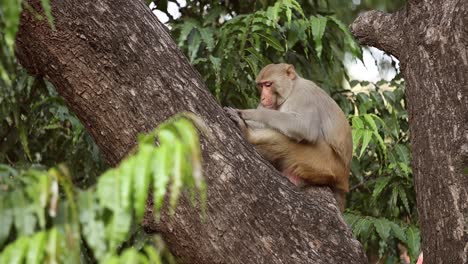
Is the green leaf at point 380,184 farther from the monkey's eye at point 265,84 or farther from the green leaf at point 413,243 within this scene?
the monkey's eye at point 265,84

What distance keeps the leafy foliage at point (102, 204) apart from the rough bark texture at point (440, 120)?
68.0 inches

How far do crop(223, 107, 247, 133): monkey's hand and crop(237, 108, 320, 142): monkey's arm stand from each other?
2.4 inches

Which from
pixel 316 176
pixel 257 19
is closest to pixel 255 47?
pixel 257 19

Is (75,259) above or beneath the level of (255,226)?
above

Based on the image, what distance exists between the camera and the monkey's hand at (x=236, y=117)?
4547 mm

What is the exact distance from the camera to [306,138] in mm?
5066

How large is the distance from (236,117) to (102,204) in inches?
109

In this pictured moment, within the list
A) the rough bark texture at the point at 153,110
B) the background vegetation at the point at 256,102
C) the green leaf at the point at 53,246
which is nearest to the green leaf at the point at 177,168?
the green leaf at the point at 53,246

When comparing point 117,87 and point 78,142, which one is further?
point 78,142

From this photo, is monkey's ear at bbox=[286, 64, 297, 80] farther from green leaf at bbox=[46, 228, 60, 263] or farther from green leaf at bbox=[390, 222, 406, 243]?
green leaf at bbox=[46, 228, 60, 263]

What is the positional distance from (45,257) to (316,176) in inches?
126

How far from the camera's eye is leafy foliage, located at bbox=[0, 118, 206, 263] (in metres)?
1.79

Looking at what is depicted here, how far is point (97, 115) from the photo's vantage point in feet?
11.2

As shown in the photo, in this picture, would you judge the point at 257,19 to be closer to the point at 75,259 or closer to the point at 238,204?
the point at 238,204
